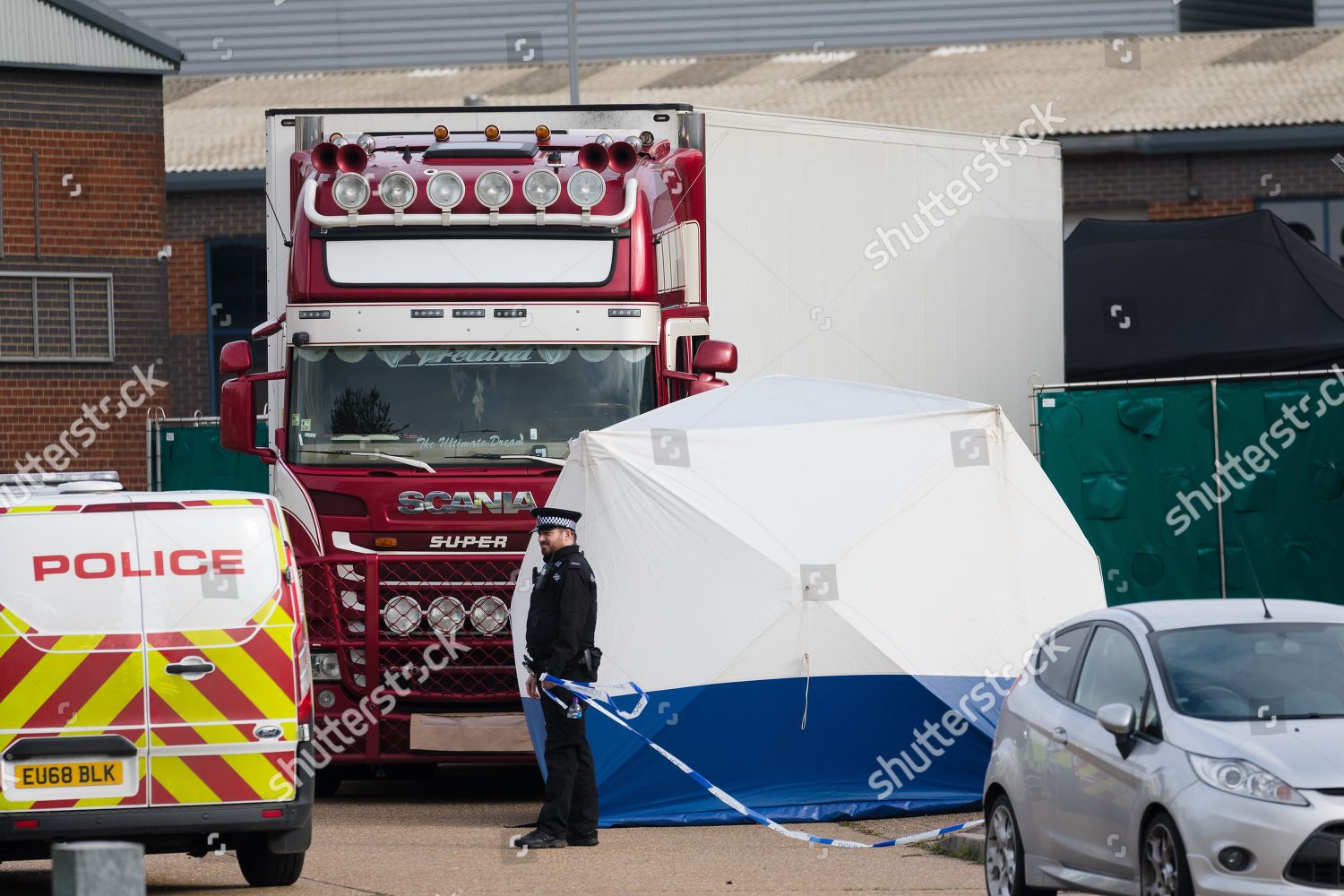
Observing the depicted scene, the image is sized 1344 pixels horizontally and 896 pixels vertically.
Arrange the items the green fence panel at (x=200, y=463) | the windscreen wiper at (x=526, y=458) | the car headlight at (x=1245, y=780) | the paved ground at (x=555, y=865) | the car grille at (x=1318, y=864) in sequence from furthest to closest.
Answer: the green fence panel at (x=200, y=463) < the windscreen wiper at (x=526, y=458) < the paved ground at (x=555, y=865) < the car headlight at (x=1245, y=780) < the car grille at (x=1318, y=864)

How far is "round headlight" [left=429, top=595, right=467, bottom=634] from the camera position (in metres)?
12.9

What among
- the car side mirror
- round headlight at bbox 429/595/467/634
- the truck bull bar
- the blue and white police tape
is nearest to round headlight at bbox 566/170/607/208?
the truck bull bar

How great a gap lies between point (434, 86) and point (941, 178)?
24.5 metres

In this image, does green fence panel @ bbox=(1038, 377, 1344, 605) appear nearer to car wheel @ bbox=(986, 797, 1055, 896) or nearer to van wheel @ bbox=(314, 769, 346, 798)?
van wheel @ bbox=(314, 769, 346, 798)

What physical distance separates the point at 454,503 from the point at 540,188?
6.68 feet

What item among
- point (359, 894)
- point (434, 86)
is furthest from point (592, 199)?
point (434, 86)

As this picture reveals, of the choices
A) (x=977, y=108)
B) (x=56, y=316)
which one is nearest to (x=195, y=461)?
(x=56, y=316)

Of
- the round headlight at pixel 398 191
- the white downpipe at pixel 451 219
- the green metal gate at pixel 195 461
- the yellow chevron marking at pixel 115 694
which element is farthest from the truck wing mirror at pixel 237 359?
the green metal gate at pixel 195 461

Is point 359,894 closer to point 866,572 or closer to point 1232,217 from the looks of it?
point 866,572

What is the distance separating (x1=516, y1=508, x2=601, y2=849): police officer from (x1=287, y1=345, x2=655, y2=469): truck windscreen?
60.3 inches

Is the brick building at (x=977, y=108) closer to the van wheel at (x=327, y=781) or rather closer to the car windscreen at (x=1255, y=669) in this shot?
the van wheel at (x=327, y=781)

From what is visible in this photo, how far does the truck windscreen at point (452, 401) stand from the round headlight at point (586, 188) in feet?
2.99

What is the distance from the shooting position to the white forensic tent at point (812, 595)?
12.3 m

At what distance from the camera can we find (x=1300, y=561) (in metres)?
16.1
